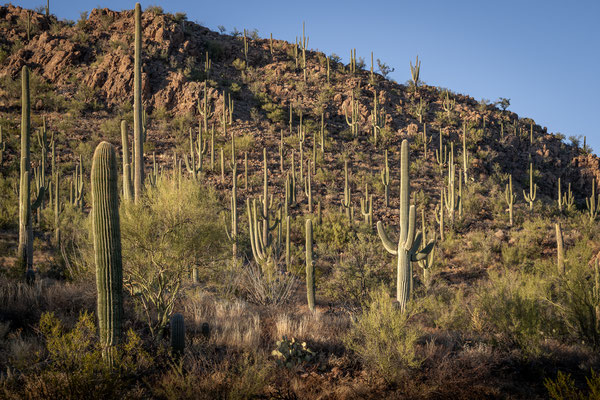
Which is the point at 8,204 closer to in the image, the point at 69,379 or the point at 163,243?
the point at 163,243

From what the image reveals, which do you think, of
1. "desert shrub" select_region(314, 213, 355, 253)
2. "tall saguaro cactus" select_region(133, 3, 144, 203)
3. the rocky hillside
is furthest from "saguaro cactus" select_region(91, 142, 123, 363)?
the rocky hillside

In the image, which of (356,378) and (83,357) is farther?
(356,378)

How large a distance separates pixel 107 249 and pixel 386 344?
4.79m

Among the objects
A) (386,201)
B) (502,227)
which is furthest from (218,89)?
(502,227)

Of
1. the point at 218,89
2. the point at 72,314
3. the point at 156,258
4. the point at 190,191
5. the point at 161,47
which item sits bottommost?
the point at 72,314

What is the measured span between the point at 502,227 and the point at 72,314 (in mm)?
22444

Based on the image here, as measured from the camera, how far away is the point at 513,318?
312 inches

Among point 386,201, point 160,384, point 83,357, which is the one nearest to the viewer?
point 83,357

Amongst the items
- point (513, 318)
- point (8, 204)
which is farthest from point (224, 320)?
point (8, 204)

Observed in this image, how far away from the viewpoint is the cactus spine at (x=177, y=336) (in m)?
6.55

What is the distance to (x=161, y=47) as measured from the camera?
3709 cm

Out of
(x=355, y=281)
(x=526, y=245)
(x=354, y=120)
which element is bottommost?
(x=355, y=281)

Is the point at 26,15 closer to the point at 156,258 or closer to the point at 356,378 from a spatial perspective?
the point at 156,258

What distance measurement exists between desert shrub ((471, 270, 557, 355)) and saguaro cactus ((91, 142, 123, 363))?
7199mm
